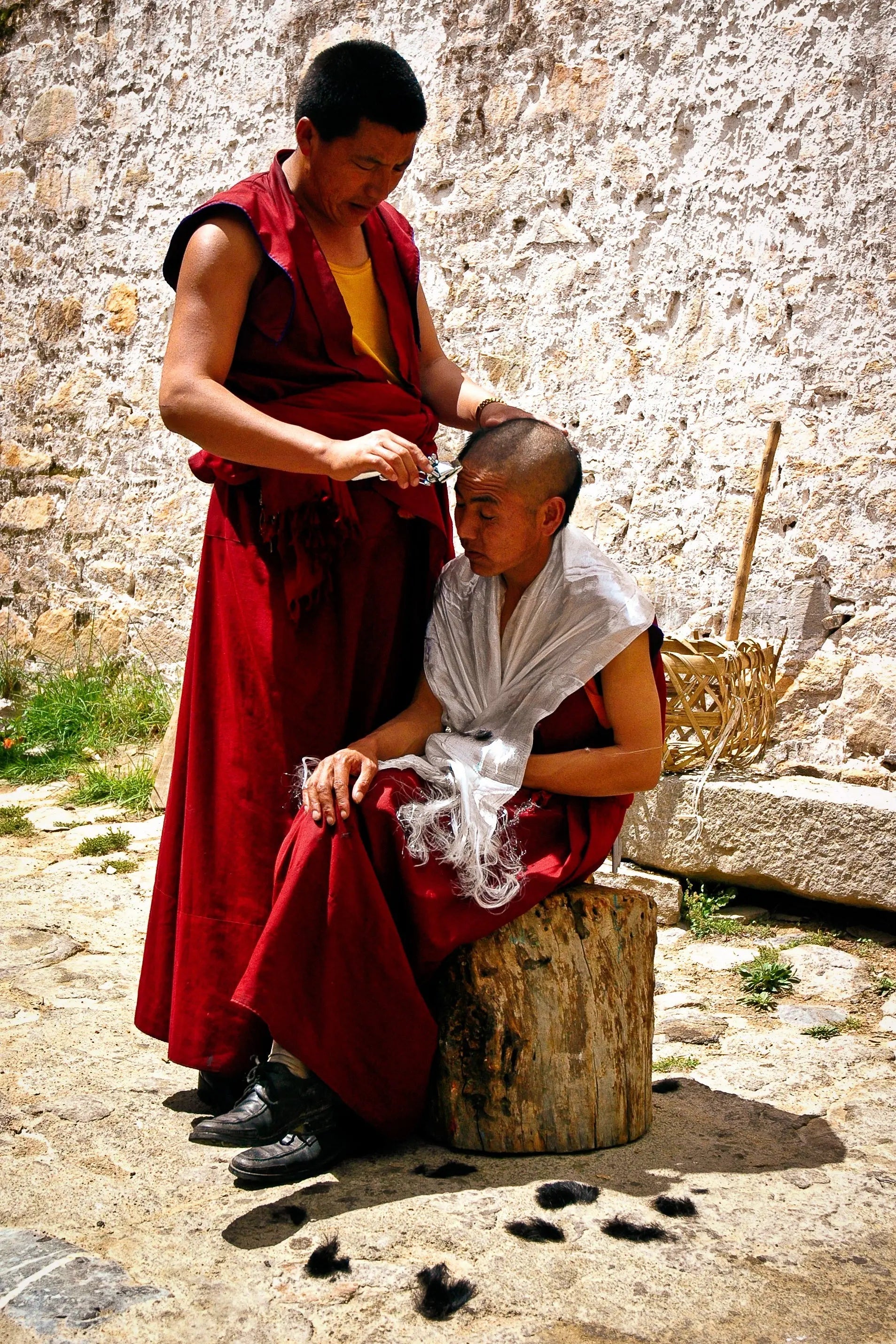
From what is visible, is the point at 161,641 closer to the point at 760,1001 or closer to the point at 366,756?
the point at 760,1001

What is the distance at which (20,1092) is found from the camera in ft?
7.72

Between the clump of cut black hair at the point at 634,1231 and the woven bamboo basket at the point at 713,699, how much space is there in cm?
191

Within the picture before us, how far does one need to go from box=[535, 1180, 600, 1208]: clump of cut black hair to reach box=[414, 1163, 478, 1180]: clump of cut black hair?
0.14 m

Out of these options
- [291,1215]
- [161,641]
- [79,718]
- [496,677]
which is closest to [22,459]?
[161,641]

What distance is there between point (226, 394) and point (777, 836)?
7.21 ft

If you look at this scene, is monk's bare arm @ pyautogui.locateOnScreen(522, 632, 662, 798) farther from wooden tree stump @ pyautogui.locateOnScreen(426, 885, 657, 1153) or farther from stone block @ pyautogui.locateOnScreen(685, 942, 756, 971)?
stone block @ pyautogui.locateOnScreen(685, 942, 756, 971)

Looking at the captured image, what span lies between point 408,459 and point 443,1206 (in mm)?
1197

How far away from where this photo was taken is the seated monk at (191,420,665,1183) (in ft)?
6.60

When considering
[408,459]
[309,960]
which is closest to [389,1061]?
[309,960]

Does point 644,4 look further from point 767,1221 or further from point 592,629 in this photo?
point 767,1221

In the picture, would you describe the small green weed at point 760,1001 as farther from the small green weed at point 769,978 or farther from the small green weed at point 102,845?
the small green weed at point 102,845

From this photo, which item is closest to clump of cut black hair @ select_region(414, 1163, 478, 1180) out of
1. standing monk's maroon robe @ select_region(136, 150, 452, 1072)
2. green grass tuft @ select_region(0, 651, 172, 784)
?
standing monk's maroon robe @ select_region(136, 150, 452, 1072)

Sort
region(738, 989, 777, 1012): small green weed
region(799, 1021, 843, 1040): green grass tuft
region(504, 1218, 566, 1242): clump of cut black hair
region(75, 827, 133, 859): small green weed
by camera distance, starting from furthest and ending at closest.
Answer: region(75, 827, 133, 859): small green weed
region(738, 989, 777, 1012): small green weed
region(799, 1021, 843, 1040): green grass tuft
region(504, 1218, 566, 1242): clump of cut black hair

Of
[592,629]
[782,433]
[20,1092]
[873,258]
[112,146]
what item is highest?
[112,146]
